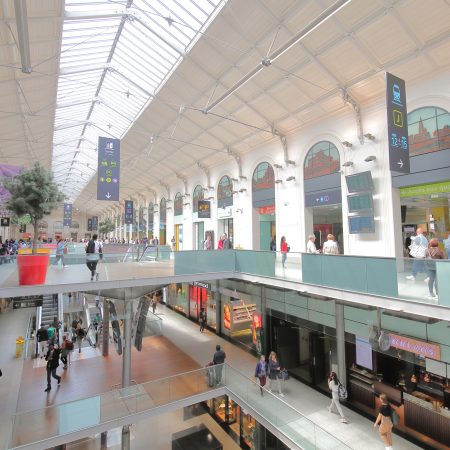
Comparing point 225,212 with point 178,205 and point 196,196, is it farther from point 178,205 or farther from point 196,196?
point 178,205

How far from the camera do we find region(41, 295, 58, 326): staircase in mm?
18409

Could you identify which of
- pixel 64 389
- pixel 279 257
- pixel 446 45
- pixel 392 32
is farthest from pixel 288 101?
pixel 64 389

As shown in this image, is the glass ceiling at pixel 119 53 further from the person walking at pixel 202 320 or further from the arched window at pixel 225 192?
the person walking at pixel 202 320

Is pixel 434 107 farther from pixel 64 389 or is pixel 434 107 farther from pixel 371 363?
pixel 64 389

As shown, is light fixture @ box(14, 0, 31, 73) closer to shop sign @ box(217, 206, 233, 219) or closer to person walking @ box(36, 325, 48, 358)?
person walking @ box(36, 325, 48, 358)

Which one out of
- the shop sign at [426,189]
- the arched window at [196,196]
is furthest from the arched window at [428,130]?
the arched window at [196,196]

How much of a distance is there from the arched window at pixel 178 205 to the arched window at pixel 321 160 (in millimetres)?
14861

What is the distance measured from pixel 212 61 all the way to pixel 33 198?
8.67 meters

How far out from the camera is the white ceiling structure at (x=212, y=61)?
9383 mm

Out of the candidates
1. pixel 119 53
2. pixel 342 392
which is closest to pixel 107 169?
pixel 119 53

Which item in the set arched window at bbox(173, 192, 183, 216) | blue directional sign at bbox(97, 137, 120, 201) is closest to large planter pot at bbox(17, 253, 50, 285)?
blue directional sign at bbox(97, 137, 120, 201)

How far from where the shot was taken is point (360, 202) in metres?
12.1

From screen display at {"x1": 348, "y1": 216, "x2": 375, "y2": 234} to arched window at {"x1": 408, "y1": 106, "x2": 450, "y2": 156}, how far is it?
273cm

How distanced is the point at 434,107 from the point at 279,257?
23.5 ft
